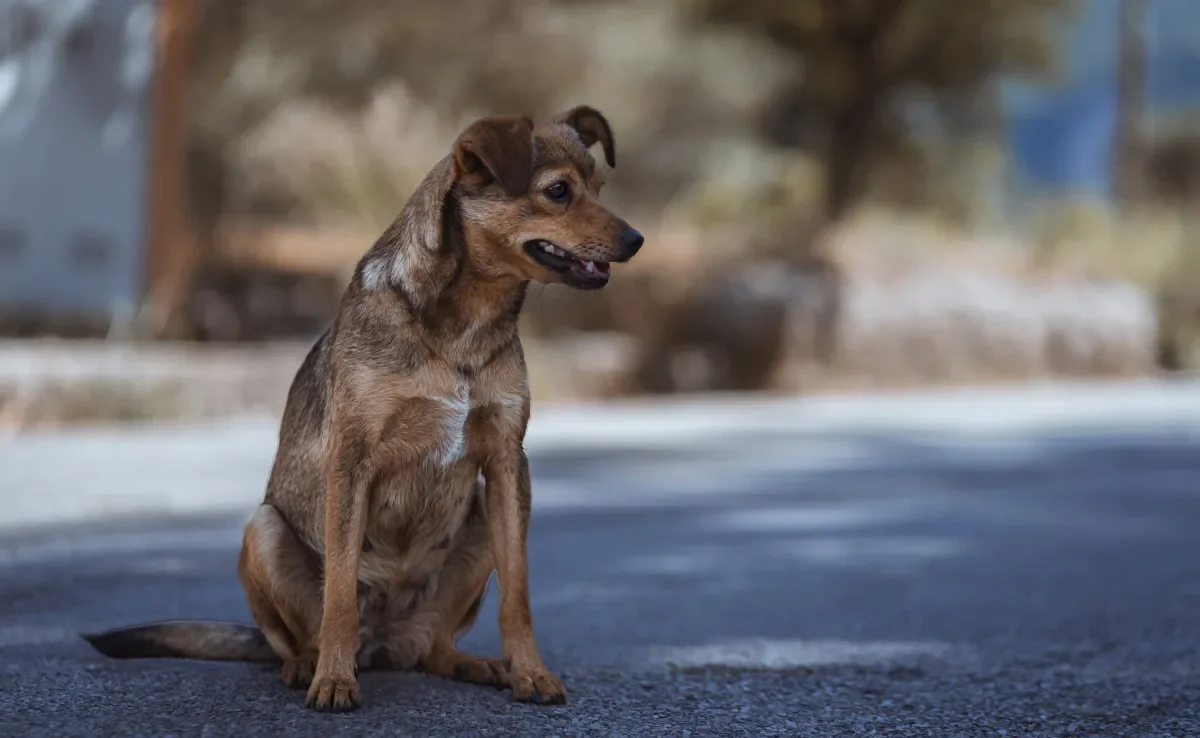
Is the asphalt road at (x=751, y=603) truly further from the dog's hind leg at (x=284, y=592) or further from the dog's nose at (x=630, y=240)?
the dog's nose at (x=630, y=240)

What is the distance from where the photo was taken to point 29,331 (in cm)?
1461

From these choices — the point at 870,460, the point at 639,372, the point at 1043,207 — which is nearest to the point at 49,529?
the point at 870,460

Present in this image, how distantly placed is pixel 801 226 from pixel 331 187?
6021mm

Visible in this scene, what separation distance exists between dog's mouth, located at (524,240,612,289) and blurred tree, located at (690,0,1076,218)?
54.6ft

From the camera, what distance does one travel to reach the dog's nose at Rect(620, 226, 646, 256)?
4168 mm

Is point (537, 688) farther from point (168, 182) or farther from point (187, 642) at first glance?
point (168, 182)

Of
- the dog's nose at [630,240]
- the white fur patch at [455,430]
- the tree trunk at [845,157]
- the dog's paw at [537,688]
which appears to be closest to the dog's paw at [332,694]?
the dog's paw at [537,688]

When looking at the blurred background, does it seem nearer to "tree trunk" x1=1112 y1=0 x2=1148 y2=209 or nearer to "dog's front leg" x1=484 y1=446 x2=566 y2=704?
"tree trunk" x1=1112 y1=0 x2=1148 y2=209

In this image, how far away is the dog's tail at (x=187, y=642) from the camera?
434 cm

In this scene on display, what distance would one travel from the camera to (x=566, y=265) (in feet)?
13.7

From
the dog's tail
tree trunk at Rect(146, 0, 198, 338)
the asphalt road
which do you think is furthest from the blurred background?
the dog's tail

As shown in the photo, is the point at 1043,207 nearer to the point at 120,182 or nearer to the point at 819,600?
the point at 120,182

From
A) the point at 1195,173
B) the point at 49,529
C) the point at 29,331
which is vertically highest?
the point at 1195,173

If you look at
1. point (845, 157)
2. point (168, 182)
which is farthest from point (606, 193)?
point (168, 182)
